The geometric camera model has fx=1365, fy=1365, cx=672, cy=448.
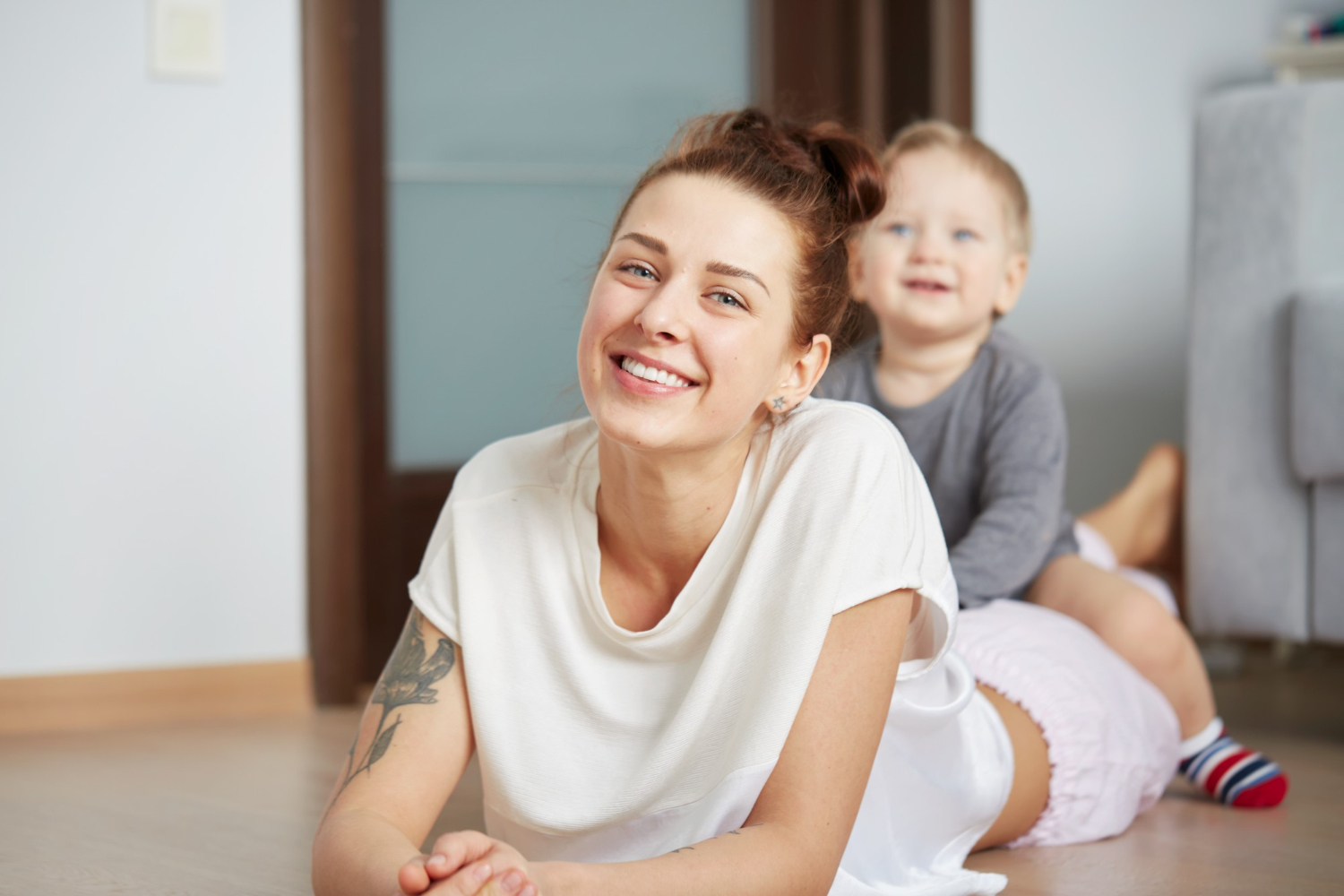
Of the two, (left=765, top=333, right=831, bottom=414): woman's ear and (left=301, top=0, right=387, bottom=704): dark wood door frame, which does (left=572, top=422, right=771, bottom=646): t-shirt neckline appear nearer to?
(left=765, top=333, right=831, bottom=414): woman's ear

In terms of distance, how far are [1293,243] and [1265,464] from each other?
28 cm

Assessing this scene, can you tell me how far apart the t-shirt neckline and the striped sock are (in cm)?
73

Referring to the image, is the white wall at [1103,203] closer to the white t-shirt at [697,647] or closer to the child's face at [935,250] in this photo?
the child's face at [935,250]

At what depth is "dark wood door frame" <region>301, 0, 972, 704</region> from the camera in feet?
6.77

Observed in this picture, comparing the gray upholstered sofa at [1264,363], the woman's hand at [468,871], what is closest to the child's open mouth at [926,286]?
the gray upholstered sofa at [1264,363]

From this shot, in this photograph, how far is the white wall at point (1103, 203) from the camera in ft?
8.26

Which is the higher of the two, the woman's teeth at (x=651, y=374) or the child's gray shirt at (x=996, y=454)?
the woman's teeth at (x=651, y=374)

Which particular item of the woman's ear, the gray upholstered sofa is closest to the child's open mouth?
the gray upholstered sofa

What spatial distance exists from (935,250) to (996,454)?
263 mm

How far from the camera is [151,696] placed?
6.52 ft

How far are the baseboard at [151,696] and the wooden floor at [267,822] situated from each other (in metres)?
0.06

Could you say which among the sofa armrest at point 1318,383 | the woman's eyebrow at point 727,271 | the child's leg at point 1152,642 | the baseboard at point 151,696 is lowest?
the baseboard at point 151,696

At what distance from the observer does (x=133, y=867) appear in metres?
1.21

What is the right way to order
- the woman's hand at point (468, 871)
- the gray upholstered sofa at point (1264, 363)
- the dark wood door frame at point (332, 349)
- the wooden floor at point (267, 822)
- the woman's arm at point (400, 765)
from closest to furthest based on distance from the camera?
the woman's hand at point (468, 871) → the woman's arm at point (400, 765) → the wooden floor at point (267, 822) → the gray upholstered sofa at point (1264, 363) → the dark wood door frame at point (332, 349)
